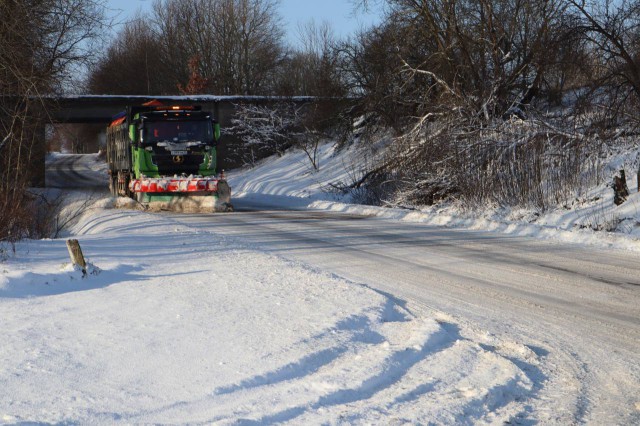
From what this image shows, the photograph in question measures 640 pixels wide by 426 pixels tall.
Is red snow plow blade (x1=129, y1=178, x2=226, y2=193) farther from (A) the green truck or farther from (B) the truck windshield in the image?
(B) the truck windshield

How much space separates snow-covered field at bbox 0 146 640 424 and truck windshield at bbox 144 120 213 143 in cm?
1450

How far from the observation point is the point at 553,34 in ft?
63.7

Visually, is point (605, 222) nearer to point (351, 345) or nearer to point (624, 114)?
point (624, 114)

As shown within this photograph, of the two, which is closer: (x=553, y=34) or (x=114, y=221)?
(x=114, y=221)

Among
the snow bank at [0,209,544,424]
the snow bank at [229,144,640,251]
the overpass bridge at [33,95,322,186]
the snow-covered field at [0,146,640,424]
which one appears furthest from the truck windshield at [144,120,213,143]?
the overpass bridge at [33,95,322,186]

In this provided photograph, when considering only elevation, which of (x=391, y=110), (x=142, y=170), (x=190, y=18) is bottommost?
(x=142, y=170)

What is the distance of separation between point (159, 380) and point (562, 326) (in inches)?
154

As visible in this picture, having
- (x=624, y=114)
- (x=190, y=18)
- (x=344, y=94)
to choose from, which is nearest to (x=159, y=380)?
(x=624, y=114)

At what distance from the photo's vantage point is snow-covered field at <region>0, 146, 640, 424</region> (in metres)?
4.68

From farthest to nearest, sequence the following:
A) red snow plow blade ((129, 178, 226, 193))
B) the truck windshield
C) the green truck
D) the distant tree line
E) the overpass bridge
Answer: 1. the distant tree line
2. the overpass bridge
3. the truck windshield
4. the green truck
5. red snow plow blade ((129, 178, 226, 193))

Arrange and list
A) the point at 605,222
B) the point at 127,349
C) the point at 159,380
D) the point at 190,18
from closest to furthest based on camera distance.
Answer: the point at 159,380
the point at 127,349
the point at 605,222
the point at 190,18

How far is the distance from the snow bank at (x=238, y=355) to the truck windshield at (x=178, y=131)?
15.3m

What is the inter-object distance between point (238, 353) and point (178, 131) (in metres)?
19.5

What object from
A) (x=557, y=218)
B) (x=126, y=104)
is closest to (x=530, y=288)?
(x=557, y=218)
